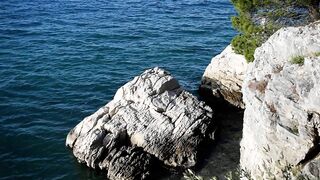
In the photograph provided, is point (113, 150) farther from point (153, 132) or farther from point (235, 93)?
point (235, 93)

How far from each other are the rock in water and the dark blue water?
150cm

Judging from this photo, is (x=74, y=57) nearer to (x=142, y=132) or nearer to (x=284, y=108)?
(x=142, y=132)

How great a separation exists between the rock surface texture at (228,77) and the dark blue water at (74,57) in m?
2.74

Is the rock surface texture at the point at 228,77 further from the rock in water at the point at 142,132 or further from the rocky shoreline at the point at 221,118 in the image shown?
the rock in water at the point at 142,132

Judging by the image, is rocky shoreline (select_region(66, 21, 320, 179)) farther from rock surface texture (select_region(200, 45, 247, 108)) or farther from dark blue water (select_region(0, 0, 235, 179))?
dark blue water (select_region(0, 0, 235, 179))

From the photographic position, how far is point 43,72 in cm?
4256

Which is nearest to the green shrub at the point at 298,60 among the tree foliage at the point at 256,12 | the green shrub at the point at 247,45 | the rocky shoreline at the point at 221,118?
the rocky shoreline at the point at 221,118

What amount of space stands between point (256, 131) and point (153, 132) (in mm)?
8743

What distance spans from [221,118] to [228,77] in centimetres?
378

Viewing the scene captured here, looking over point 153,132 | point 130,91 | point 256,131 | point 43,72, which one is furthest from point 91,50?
point 256,131

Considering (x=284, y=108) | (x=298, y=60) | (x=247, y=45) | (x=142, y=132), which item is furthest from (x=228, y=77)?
(x=284, y=108)

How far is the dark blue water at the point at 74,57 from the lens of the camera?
104ft

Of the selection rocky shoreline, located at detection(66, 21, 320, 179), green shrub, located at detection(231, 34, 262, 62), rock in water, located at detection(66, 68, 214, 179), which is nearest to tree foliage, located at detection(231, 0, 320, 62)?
green shrub, located at detection(231, 34, 262, 62)

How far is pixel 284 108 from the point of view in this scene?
2009 cm
